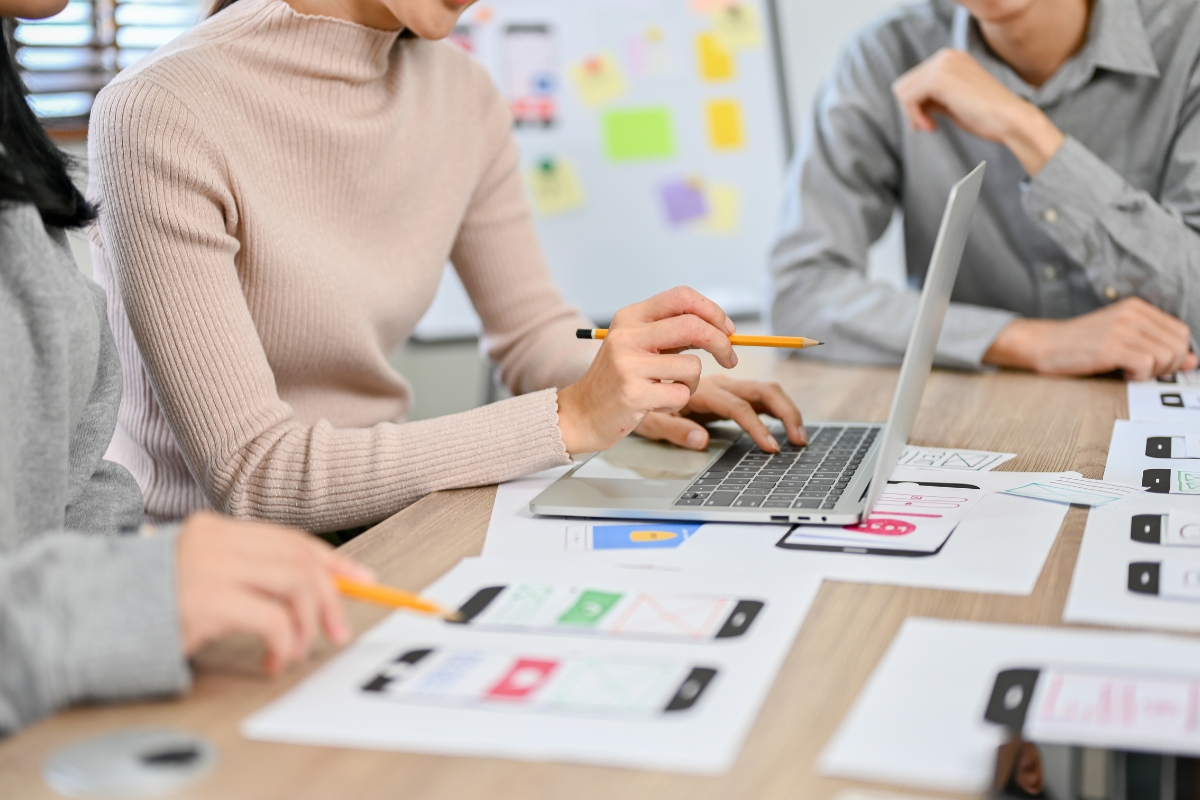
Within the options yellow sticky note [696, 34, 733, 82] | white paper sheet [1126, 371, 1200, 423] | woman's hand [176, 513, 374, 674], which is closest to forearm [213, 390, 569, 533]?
woman's hand [176, 513, 374, 674]

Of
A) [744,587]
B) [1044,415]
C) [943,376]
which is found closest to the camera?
[744,587]

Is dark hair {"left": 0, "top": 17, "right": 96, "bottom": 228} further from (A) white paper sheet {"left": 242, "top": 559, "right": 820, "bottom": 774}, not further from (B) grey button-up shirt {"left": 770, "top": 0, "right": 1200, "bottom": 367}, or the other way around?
(B) grey button-up shirt {"left": 770, "top": 0, "right": 1200, "bottom": 367}

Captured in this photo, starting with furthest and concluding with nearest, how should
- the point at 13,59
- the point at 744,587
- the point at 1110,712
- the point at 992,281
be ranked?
the point at 992,281 < the point at 13,59 < the point at 744,587 < the point at 1110,712

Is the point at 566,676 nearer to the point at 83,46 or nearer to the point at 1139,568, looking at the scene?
the point at 1139,568

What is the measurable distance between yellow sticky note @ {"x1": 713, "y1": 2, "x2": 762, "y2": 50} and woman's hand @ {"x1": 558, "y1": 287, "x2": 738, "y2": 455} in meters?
1.79

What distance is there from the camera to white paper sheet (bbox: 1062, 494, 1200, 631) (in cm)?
65

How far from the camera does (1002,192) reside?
5.24 ft

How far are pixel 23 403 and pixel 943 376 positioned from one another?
3.38ft

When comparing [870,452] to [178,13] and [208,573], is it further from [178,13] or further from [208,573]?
[178,13]

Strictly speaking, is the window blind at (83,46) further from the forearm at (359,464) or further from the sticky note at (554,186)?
the forearm at (359,464)

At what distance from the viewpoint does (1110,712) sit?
0.52 m

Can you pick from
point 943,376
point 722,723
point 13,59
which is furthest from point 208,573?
point 943,376

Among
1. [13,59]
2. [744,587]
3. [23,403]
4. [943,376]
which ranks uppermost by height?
[13,59]

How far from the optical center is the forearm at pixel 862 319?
4.73 ft
